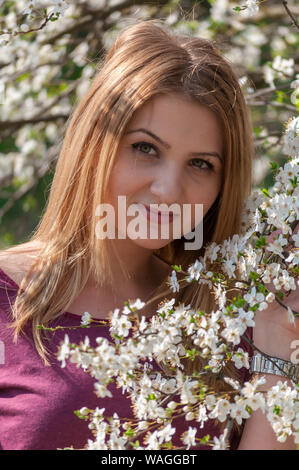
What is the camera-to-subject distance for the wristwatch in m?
1.62

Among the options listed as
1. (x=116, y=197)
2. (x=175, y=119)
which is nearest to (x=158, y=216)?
(x=116, y=197)

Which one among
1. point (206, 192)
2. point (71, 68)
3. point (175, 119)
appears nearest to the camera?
point (175, 119)

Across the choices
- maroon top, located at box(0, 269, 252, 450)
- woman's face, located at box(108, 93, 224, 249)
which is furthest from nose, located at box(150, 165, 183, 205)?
maroon top, located at box(0, 269, 252, 450)

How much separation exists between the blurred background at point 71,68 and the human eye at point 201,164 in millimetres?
851

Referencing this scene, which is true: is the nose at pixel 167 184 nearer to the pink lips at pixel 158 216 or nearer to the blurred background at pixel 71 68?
the pink lips at pixel 158 216

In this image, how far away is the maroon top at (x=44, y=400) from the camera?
1.68 meters

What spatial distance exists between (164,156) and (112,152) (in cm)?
13

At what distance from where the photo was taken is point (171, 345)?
139 cm

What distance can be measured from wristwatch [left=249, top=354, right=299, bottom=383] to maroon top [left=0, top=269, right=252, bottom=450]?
0.22 metres

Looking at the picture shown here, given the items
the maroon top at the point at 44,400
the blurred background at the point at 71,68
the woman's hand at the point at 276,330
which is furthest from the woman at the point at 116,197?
the blurred background at the point at 71,68

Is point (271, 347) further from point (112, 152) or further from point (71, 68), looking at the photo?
point (71, 68)

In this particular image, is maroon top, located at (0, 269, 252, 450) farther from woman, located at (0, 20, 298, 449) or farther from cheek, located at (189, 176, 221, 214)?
cheek, located at (189, 176, 221, 214)

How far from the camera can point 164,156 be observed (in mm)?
1748
